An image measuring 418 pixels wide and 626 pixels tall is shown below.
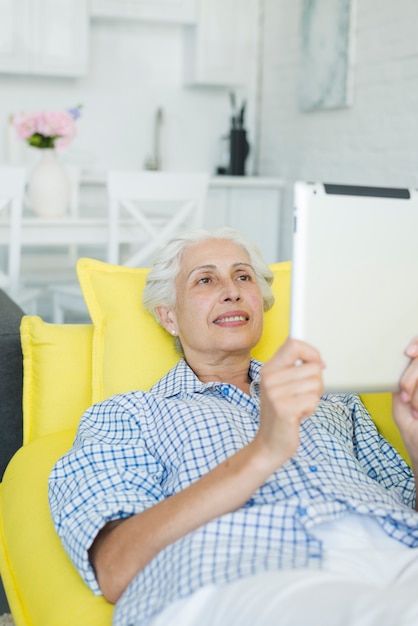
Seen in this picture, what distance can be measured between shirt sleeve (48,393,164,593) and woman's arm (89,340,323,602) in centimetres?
3

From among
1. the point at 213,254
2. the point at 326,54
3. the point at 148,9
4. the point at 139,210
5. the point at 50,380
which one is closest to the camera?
the point at 213,254

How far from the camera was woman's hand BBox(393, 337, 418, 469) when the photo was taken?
0.99 metres

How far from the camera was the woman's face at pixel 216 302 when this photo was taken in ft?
4.78

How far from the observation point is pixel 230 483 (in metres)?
1.05

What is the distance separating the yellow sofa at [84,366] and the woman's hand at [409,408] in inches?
15.2

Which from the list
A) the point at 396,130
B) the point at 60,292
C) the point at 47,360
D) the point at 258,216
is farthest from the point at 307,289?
the point at 258,216

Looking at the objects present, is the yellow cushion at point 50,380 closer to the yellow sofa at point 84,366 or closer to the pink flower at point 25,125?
the yellow sofa at point 84,366

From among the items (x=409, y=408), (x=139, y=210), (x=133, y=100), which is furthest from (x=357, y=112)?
(x=409, y=408)

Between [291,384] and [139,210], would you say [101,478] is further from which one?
[139,210]

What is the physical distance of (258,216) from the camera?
15.1 feet

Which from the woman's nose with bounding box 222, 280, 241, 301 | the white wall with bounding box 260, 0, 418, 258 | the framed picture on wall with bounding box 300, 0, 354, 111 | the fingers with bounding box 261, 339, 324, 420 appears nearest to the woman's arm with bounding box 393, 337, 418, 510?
the fingers with bounding box 261, 339, 324, 420

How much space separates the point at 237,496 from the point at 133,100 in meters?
4.00

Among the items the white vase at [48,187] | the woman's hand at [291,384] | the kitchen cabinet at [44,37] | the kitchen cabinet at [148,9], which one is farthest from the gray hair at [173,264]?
the kitchen cabinet at [148,9]

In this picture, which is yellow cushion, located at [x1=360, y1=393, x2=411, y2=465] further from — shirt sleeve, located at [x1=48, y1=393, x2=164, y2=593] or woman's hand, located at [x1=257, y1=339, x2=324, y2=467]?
woman's hand, located at [x1=257, y1=339, x2=324, y2=467]
